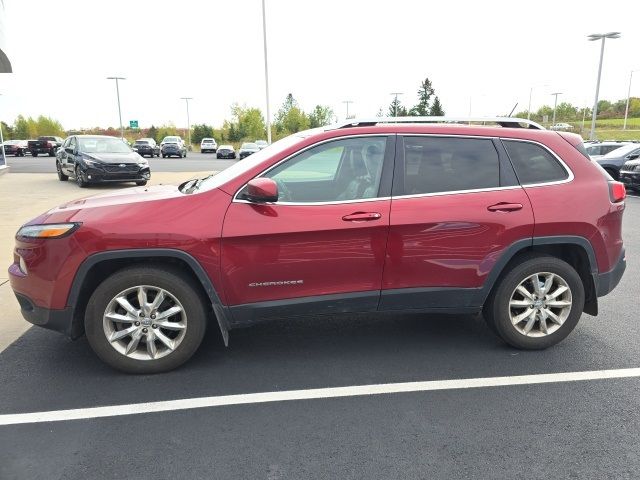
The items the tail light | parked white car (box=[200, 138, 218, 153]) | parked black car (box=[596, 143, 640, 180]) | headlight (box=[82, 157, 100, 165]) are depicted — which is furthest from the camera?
parked white car (box=[200, 138, 218, 153])

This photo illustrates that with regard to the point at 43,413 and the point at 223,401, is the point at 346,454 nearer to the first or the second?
the point at 223,401

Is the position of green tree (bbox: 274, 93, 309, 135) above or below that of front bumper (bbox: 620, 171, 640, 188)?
above

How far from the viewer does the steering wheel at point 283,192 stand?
354 cm

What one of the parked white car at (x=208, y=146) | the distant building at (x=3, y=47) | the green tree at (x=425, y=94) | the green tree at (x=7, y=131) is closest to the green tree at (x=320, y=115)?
the green tree at (x=425, y=94)

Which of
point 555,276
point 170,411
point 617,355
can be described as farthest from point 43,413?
point 617,355

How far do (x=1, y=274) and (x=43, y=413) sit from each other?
3659 mm

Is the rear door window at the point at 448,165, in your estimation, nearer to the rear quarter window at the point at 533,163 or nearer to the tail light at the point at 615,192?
the rear quarter window at the point at 533,163

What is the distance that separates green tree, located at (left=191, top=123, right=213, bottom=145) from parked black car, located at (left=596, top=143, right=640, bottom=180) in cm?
6588

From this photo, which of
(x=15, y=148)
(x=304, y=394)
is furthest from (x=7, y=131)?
(x=304, y=394)

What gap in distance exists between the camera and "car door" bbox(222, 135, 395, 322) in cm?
341

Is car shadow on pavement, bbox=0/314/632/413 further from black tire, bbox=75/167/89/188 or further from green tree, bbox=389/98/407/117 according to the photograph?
green tree, bbox=389/98/407/117

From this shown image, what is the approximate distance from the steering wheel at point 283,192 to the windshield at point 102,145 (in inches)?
544

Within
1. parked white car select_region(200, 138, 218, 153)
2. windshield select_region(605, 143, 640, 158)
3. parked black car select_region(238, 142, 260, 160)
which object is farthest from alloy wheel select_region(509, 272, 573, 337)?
parked white car select_region(200, 138, 218, 153)

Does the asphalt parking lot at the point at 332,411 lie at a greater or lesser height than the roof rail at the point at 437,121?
lesser
